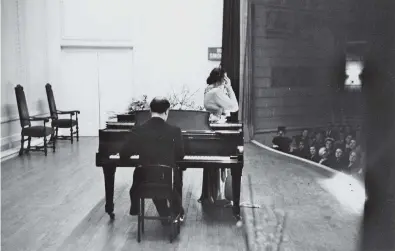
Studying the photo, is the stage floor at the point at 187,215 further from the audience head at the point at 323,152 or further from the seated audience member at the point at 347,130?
the seated audience member at the point at 347,130

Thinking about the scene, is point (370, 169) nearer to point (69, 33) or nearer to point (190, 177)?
point (190, 177)

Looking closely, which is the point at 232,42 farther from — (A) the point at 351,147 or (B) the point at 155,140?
(B) the point at 155,140

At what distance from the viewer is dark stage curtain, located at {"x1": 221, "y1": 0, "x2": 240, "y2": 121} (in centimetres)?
1073

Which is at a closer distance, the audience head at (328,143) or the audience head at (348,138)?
the audience head at (348,138)

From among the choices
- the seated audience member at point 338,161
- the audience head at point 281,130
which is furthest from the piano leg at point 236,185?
the audience head at point 281,130

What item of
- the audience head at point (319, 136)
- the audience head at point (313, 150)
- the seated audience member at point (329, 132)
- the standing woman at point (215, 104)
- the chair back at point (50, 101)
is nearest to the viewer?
the standing woman at point (215, 104)

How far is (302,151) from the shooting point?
366 inches

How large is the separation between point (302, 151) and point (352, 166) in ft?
8.62

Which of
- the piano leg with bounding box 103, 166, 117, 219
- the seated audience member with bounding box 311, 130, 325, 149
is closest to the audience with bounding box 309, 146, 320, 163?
the seated audience member with bounding box 311, 130, 325, 149

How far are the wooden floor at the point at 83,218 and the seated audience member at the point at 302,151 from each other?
8.78 feet

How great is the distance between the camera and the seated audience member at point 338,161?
7125 millimetres

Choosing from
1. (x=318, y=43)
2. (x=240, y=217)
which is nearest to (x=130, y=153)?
(x=240, y=217)

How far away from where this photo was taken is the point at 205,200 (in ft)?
17.4

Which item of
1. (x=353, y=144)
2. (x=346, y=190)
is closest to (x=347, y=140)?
(x=353, y=144)
